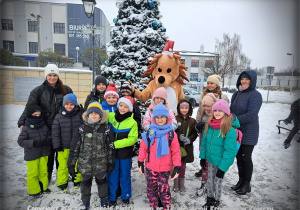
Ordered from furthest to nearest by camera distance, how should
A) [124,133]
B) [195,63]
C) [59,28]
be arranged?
[195,63], [59,28], [124,133]

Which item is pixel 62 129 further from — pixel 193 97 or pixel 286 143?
pixel 193 97

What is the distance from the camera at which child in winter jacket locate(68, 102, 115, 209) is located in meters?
2.56

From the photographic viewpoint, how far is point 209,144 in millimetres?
2803

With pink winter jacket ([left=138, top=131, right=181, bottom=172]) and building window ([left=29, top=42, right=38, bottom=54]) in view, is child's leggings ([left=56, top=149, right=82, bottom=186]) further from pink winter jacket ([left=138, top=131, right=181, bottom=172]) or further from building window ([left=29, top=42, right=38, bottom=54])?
building window ([left=29, top=42, right=38, bottom=54])

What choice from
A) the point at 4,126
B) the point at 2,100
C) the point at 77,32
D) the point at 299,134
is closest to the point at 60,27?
the point at 77,32

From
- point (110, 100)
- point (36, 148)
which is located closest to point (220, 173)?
point (110, 100)

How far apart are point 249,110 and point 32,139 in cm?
368

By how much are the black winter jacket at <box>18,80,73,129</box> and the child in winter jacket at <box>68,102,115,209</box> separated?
2.96 ft

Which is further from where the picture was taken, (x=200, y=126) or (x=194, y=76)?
(x=194, y=76)

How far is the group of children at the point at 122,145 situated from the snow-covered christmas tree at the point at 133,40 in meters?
1.38

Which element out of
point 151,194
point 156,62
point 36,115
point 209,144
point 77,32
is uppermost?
point 77,32

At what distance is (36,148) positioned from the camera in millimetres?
2932

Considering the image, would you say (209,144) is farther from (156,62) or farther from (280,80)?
(280,80)

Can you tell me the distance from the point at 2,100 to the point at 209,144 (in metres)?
10.1
